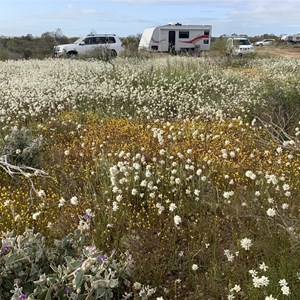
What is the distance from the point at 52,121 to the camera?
6879 millimetres

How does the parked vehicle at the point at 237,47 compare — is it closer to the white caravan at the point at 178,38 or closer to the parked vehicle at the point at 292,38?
the white caravan at the point at 178,38

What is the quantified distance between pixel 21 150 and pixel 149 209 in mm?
2259

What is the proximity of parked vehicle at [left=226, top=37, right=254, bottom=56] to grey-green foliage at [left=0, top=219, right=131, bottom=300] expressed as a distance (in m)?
21.0

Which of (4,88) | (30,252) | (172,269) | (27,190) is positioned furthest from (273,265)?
(4,88)

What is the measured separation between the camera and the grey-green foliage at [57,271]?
213 centimetres

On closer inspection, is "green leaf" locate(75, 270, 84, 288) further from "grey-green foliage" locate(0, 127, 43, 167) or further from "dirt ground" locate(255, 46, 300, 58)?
"dirt ground" locate(255, 46, 300, 58)

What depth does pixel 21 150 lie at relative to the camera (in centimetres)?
502

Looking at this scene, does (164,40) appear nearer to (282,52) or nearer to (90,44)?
(90,44)

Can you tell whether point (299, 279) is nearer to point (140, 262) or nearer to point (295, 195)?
point (140, 262)

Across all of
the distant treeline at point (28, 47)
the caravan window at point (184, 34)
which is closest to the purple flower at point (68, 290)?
the distant treeline at point (28, 47)

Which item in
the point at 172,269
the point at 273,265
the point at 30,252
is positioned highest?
the point at 30,252

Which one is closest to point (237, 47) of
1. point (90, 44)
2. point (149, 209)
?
point (90, 44)

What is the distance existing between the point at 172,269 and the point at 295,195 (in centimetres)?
173

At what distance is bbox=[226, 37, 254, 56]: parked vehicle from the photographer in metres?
23.6
